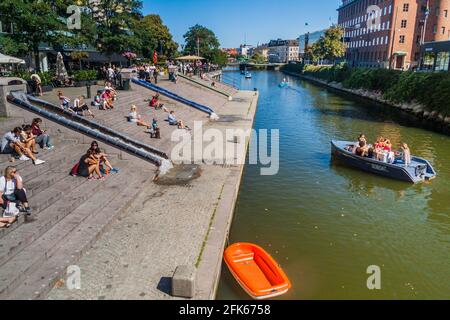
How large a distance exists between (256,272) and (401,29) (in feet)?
271

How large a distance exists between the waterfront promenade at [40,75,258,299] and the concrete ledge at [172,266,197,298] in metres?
0.28

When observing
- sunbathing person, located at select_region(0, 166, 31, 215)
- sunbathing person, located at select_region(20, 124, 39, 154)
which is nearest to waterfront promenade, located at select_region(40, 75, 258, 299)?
sunbathing person, located at select_region(0, 166, 31, 215)

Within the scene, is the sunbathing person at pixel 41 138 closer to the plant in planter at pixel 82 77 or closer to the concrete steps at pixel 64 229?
the concrete steps at pixel 64 229

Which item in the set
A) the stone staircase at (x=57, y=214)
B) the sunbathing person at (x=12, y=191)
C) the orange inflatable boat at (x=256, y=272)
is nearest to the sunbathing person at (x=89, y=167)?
the stone staircase at (x=57, y=214)

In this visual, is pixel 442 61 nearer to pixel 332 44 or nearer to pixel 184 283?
pixel 332 44

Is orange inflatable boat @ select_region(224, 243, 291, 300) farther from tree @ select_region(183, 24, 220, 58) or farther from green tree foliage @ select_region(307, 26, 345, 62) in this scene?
tree @ select_region(183, 24, 220, 58)

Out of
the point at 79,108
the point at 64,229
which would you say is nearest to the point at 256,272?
the point at 64,229

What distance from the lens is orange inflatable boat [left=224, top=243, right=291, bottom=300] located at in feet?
30.2

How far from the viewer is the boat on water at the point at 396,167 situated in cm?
1808

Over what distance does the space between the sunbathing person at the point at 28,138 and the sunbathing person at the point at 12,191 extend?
4.21m

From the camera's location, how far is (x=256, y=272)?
1006 centimetres

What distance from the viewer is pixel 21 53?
28.1 m

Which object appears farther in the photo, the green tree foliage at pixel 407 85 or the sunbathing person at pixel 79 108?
the green tree foliage at pixel 407 85
